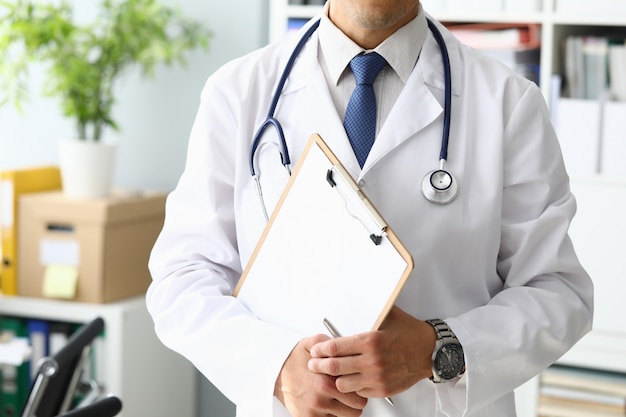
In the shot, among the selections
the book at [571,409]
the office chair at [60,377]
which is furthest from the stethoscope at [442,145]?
the book at [571,409]

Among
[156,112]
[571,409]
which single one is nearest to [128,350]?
[156,112]

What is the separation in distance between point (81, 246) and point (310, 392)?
1.60m

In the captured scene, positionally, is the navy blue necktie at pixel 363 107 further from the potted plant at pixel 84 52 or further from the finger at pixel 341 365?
the potted plant at pixel 84 52

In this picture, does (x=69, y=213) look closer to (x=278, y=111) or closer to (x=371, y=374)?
(x=278, y=111)

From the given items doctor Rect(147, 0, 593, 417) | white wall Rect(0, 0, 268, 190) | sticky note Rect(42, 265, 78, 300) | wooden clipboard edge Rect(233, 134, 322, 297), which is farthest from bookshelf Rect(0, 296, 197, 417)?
wooden clipboard edge Rect(233, 134, 322, 297)

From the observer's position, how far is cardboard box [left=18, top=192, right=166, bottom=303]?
2.63m

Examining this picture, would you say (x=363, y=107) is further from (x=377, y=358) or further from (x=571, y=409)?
(x=571, y=409)

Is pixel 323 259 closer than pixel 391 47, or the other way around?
pixel 323 259

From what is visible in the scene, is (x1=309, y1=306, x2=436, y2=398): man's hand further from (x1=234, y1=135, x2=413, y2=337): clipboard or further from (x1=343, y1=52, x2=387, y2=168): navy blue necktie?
(x1=343, y1=52, x2=387, y2=168): navy blue necktie

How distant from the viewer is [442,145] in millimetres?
1356

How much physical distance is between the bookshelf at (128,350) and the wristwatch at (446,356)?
1.54 m

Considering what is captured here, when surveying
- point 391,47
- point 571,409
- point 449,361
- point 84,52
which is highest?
point 391,47

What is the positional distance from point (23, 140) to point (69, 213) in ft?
2.40

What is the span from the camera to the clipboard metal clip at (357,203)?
3.83 feet
